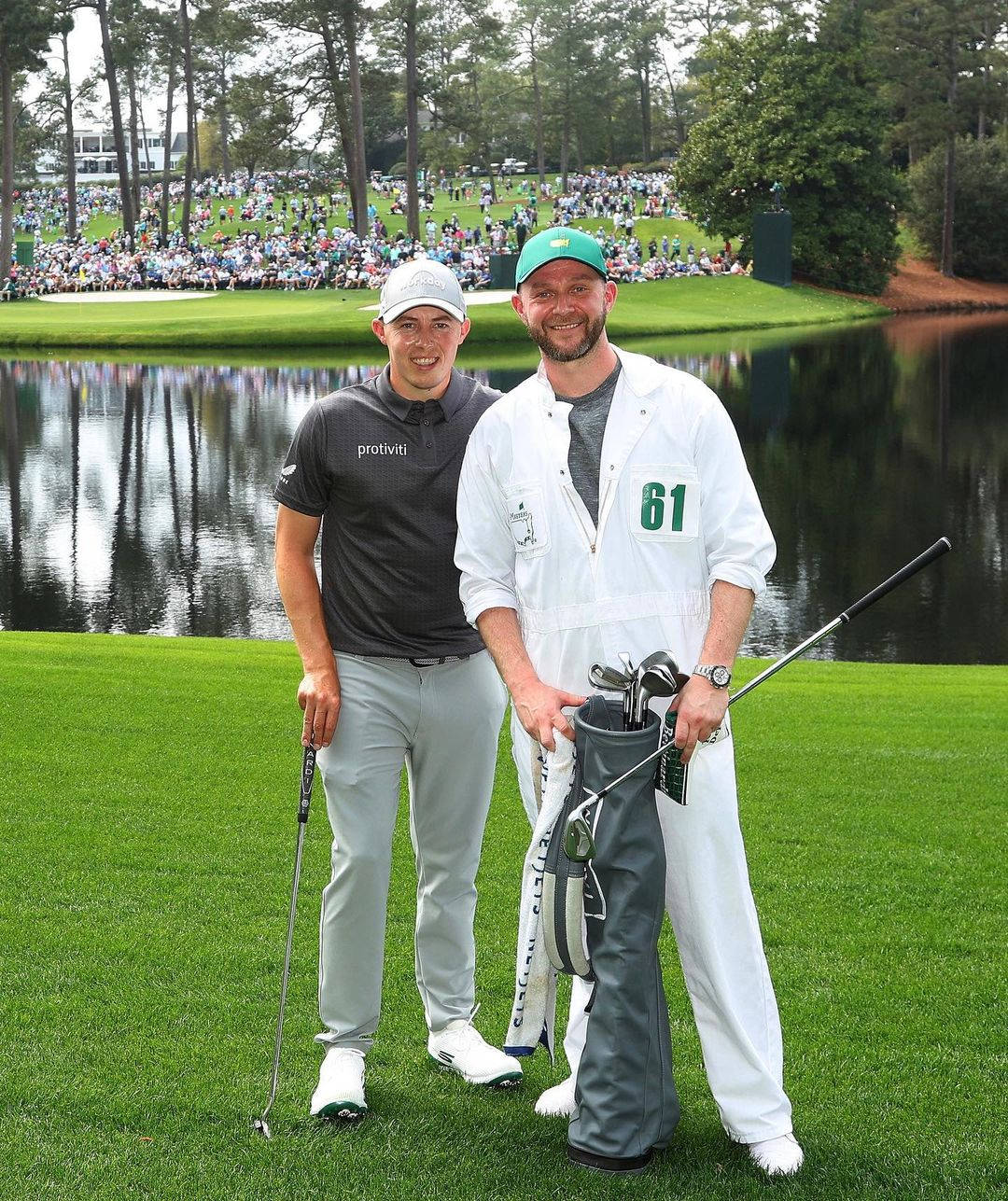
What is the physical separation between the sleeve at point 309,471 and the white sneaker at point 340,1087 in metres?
1.36

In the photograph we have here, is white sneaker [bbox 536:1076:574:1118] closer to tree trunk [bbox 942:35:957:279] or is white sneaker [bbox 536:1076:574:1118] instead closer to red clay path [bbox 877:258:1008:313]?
red clay path [bbox 877:258:1008:313]

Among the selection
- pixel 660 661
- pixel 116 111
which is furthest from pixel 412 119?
pixel 660 661

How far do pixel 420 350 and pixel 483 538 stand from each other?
557 millimetres

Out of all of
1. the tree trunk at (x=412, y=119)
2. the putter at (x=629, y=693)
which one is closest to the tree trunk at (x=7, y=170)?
the tree trunk at (x=412, y=119)

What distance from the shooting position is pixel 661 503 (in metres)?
3.29

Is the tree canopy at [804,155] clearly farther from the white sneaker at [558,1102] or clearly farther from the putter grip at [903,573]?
the white sneaker at [558,1102]

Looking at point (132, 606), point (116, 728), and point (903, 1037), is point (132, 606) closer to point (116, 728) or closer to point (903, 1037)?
point (116, 728)

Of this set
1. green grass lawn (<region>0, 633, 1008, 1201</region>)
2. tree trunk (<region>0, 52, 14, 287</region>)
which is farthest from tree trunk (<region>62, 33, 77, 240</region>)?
green grass lawn (<region>0, 633, 1008, 1201</region>)

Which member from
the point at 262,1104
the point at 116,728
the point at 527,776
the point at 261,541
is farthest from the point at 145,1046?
the point at 261,541

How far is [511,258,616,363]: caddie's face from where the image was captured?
11.1 ft

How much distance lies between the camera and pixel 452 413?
3795 millimetres

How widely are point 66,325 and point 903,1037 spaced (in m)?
43.8

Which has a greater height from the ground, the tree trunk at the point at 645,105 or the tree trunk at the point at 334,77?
the tree trunk at the point at 645,105

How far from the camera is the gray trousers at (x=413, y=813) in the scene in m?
3.73
